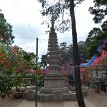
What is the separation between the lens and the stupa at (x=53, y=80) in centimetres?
2500

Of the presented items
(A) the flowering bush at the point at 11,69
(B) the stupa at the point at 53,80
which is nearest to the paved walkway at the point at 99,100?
(B) the stupa at the point at 53,80

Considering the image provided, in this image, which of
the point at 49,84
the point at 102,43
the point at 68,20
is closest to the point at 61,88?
the point at 49,84

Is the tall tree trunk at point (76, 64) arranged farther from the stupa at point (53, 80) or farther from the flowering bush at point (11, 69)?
the stupa at point (53, 80)

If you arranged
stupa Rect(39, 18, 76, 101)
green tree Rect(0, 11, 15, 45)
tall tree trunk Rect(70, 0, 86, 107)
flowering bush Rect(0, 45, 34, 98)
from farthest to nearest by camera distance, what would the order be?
green tree Rect(0, 11, 15, 45) < stupa Rect(39, 18, 76, 101) < tall tree trunk Rect(70, 0, 86, 107) < flowering bush Rect(0, 45, 34, 98)

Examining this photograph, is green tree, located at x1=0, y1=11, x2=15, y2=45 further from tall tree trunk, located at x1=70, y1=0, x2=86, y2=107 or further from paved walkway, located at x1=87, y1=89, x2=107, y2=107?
tall tree trunk, located at x1=70, y1=0, x2=86, y2=107

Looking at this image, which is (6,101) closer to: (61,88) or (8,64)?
(61,88)

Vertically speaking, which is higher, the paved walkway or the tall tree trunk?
the tall tree trunk

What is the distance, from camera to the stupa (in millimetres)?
25000

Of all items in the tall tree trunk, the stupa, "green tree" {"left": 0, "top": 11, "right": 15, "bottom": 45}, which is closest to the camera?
the tall tree trunk

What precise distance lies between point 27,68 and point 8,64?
4.10 ft

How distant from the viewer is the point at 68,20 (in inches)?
653

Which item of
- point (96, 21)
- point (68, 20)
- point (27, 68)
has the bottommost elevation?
point (27, 68)

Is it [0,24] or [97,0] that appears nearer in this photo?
[97,0]

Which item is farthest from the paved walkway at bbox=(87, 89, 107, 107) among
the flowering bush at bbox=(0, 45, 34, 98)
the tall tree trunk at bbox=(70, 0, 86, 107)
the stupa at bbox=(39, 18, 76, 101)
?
the flowering bush at bbox=(0, 45, 34, 98)
